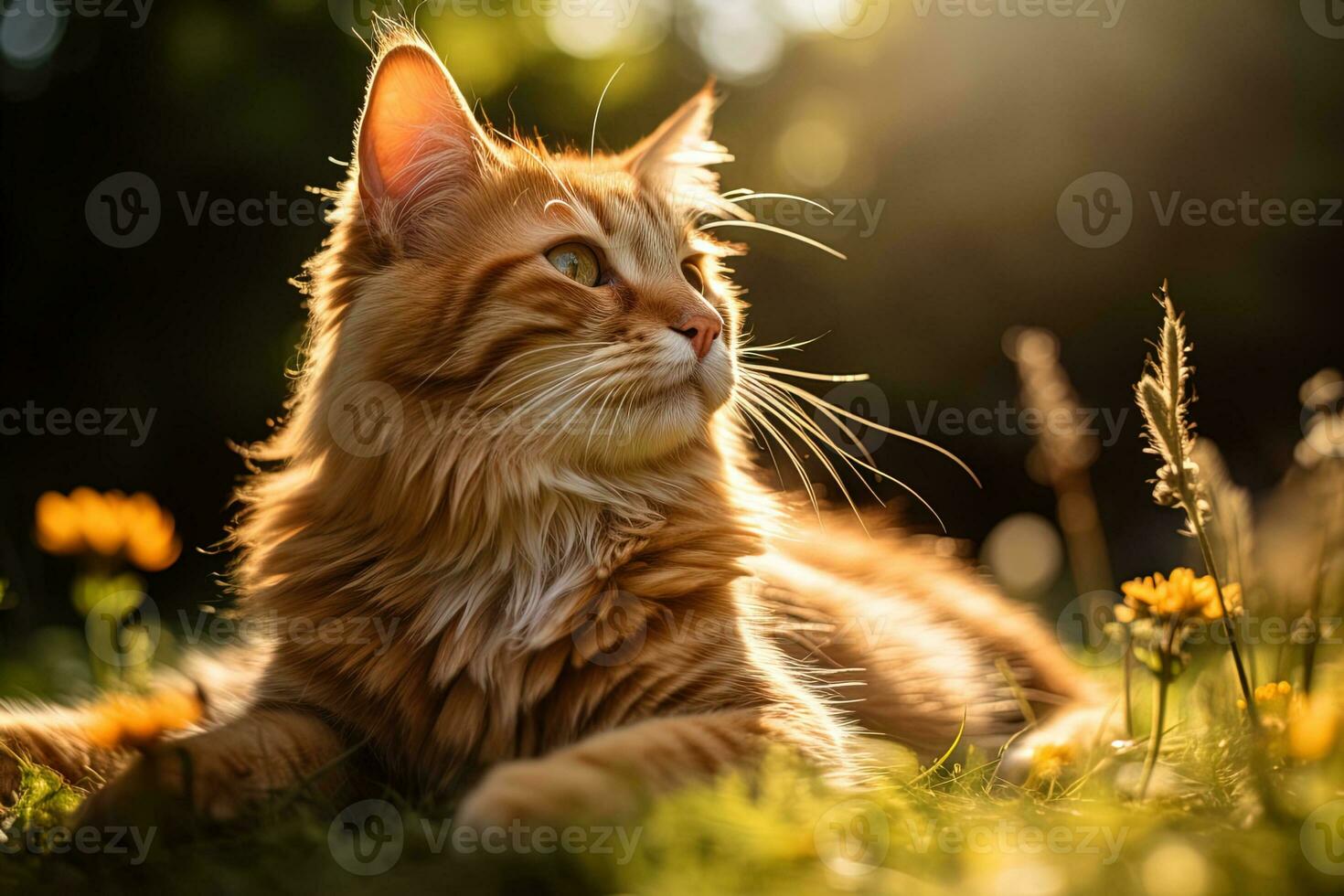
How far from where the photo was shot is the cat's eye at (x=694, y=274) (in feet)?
6.63

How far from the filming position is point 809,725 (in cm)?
135

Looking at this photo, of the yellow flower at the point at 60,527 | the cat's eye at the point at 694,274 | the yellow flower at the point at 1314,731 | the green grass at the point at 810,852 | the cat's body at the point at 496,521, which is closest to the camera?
the green grass at the point at 810,852

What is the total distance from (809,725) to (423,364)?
86 cm

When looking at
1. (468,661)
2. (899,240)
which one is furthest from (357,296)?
(899,240)

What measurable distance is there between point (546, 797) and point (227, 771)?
1.74 ft

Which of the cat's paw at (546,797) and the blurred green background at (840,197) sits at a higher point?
the blurred green background at (840,197)

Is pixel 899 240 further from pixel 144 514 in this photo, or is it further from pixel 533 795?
pixel 533 795

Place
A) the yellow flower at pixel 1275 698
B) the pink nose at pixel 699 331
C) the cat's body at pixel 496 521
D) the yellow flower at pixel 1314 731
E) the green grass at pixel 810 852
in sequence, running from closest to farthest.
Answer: the green grass at pixel 810 852 < the yellow flower at pixel 1314 731 < the yellow flower at pixel 1275 698 < the cat's body at pixel 496 521 < the pink nose at pixel 699 331

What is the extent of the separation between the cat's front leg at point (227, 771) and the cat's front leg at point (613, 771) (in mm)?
329

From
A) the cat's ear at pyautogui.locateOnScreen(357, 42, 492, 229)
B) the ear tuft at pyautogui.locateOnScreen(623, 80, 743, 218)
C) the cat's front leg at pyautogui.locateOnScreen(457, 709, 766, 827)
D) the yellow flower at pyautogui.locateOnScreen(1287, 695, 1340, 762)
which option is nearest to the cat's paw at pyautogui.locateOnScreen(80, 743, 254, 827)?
the cat's front leg at pyautogui.locateOnScreen(457, 709, 766, 827)

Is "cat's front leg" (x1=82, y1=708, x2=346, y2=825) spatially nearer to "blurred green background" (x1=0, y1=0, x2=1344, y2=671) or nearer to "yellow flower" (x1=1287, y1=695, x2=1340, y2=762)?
"yellow flower" (x1=1287, y1=695, x2=1340, y2=762)

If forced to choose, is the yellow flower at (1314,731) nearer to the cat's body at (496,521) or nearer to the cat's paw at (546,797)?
the cat's body at (496,521)

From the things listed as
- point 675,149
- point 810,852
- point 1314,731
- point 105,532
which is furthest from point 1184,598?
point 105,532

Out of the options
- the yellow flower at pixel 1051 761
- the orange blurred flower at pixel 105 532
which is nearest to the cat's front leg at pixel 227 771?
the orange blurred flower at pixel 105 532
